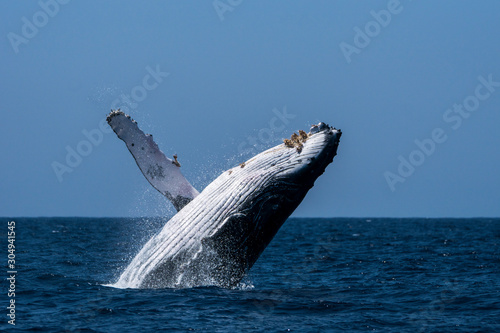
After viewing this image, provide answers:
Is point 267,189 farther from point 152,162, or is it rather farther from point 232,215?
point 152,162

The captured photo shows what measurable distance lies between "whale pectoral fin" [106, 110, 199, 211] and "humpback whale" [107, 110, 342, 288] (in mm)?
24

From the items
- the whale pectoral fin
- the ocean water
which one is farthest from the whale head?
the ocean water

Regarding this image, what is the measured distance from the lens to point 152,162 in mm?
11172

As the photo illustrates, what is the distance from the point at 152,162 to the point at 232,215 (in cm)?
190

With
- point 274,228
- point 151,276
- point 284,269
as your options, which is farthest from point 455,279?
point 151,276

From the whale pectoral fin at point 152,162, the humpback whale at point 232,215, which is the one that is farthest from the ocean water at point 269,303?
the whale pectoral fin at point 152,162

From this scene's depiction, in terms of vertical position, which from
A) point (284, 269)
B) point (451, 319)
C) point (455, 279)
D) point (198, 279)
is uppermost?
point (284, 269)

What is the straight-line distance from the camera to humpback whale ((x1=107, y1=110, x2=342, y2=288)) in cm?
1004

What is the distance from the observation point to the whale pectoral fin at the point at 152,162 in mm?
11031

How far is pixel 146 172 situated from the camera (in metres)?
11.1

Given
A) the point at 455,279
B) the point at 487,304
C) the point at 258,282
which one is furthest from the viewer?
the point at 455,279

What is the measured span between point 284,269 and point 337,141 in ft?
25.4

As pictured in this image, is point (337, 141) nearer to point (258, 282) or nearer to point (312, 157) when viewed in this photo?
point (312, 157)

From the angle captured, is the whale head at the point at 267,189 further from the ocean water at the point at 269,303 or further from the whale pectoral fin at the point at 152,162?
the ocean water at the point at 269,303
